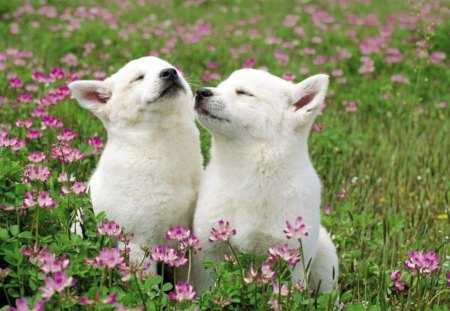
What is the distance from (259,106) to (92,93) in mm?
1186

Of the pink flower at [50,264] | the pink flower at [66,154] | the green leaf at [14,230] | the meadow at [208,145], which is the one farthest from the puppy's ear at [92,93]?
the pink flower at [50,264]

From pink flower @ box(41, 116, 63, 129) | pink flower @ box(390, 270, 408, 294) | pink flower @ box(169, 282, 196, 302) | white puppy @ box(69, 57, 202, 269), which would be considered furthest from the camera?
pink flower @ box(41, 116, 63, 129)

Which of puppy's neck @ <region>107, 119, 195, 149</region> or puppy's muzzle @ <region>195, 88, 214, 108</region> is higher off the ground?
puppy's muzzle @ <region>195, 88, 214, 108</region>

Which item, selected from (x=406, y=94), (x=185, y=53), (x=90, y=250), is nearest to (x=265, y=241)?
(x=90, y=250)

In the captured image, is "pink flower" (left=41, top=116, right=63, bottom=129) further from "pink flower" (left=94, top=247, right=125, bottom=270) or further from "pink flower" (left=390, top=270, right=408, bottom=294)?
"pink flower" (left=390, top=270, right=408, bottom=294)

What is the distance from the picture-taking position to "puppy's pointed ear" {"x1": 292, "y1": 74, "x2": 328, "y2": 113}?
12.4 ft

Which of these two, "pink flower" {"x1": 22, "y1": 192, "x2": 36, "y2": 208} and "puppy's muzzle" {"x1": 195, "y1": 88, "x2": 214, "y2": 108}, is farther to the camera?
"puppy's muzzle" {"x1": 195, "y1": 88, "x2": 214, "y2": 108}

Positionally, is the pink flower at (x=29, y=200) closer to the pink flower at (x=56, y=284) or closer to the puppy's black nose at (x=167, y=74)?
the pink flower at (x=56, y=284)

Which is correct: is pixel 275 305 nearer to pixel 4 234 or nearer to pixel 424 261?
pixel 424 261

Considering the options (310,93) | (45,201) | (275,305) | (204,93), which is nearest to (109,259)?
(45,201)

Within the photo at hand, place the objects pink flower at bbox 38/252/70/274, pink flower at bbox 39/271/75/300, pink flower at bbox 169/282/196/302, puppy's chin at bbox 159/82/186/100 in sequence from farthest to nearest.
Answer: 1. puppy's chin at bbox 159/82/186/100
2. pink flower at bbox 169/282/196/302
3. pink flower at bbox 38/252/70/274
4. pink flower at bbox 39/271/75/300

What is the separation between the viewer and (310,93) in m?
3.92

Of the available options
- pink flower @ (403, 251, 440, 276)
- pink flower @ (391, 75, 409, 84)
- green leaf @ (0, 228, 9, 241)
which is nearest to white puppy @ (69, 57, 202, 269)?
green leaf @ (0, 228, 9, 241)

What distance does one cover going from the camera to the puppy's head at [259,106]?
3734mm
